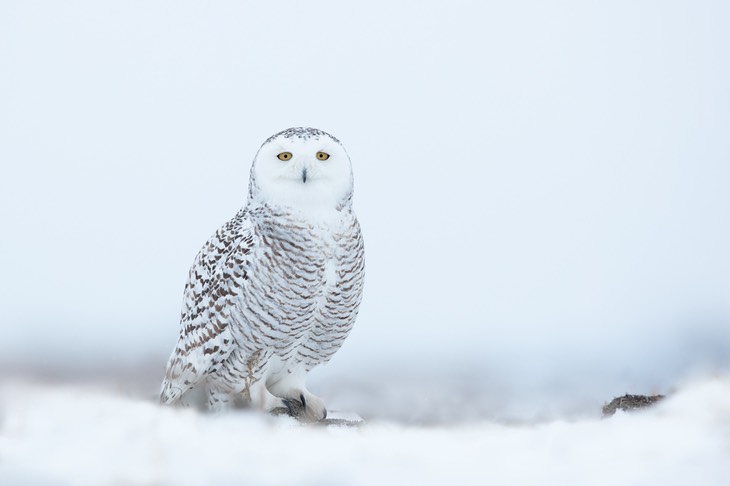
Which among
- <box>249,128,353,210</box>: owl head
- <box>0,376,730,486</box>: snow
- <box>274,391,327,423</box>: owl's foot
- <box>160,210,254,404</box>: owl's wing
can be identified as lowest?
<box>0,376,730,486</box>: snow

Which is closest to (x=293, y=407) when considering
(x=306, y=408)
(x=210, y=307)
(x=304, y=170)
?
(x=306, y=408)

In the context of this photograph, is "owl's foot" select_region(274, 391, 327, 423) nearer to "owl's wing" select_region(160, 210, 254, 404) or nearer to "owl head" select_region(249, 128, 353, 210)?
"owl's wing" select_region(160, 210, 254, 404)

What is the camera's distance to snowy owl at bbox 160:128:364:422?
188 inches

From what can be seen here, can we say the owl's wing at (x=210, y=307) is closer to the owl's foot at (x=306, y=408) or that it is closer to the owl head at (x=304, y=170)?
the owl head at (x=304, y=170)

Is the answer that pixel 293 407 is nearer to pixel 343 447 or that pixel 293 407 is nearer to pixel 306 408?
pixel 306 408

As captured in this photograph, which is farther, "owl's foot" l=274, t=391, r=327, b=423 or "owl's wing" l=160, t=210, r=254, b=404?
"owl's foot" l=274, t=391, r=327, b=423

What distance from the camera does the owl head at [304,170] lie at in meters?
4.77

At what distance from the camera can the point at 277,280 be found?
474 centimetres

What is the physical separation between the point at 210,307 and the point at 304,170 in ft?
2.89

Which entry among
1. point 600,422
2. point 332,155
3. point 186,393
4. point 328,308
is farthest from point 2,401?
point 600,422

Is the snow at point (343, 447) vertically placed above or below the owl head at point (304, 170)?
below

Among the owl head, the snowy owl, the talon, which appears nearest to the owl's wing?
the snowy owl

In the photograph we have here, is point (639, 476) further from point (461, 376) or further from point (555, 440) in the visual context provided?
point (461, 376)

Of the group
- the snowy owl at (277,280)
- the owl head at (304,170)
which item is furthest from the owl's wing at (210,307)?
the owl head at (304,170)
